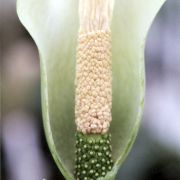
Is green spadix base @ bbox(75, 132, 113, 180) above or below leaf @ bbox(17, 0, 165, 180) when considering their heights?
below

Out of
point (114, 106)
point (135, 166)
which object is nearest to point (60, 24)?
point (114, 106)

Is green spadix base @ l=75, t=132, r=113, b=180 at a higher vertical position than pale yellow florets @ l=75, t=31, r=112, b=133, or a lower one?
lower

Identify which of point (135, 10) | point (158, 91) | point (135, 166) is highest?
point (135, 10)

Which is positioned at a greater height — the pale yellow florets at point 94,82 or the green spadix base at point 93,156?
the pale yellow florets at point 94,82

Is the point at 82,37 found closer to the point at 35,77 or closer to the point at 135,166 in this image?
the point at 35,77
